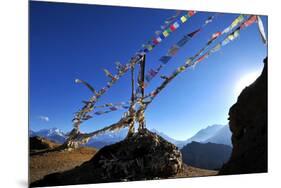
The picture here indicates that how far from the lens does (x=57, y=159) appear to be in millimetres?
4227

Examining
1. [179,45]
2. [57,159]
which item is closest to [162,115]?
[179,45]

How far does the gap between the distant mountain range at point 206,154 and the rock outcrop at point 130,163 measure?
0.10 meters

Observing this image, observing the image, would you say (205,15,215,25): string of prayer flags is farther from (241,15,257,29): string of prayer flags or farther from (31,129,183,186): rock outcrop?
(31,129,183,186): rock outcrop

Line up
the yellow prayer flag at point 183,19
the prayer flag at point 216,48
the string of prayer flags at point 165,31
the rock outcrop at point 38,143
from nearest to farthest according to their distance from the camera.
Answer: the rock outcrop at point 38,143 < the string of prayer flags at point 165,31 < the yellow prayer flag at point 183,19 < the prayer flag at point 216,48

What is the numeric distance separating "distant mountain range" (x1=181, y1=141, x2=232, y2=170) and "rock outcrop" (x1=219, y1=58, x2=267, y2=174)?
0.07 m

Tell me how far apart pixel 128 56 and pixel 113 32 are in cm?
25

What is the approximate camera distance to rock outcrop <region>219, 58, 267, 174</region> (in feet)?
15.6

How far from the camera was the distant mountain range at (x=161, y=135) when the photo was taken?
4117 millimetres

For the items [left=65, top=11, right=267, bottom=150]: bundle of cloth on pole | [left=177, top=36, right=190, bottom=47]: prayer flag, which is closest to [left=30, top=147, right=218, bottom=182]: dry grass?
[left=65, top=11, right=267, bottom=150]: bundle of cloth on pole

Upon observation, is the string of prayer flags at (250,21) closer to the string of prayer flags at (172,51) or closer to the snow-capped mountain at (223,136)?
the string of prayer flags at (172,51)

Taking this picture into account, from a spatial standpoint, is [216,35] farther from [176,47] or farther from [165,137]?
[165,137]

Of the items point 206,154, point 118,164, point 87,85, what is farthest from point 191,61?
point 118,164

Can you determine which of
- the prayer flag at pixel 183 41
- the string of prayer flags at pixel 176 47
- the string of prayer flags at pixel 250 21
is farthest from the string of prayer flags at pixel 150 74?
the string of prayer flags at pixel 250 21

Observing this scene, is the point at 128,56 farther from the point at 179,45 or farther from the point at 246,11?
the point at 246,11
